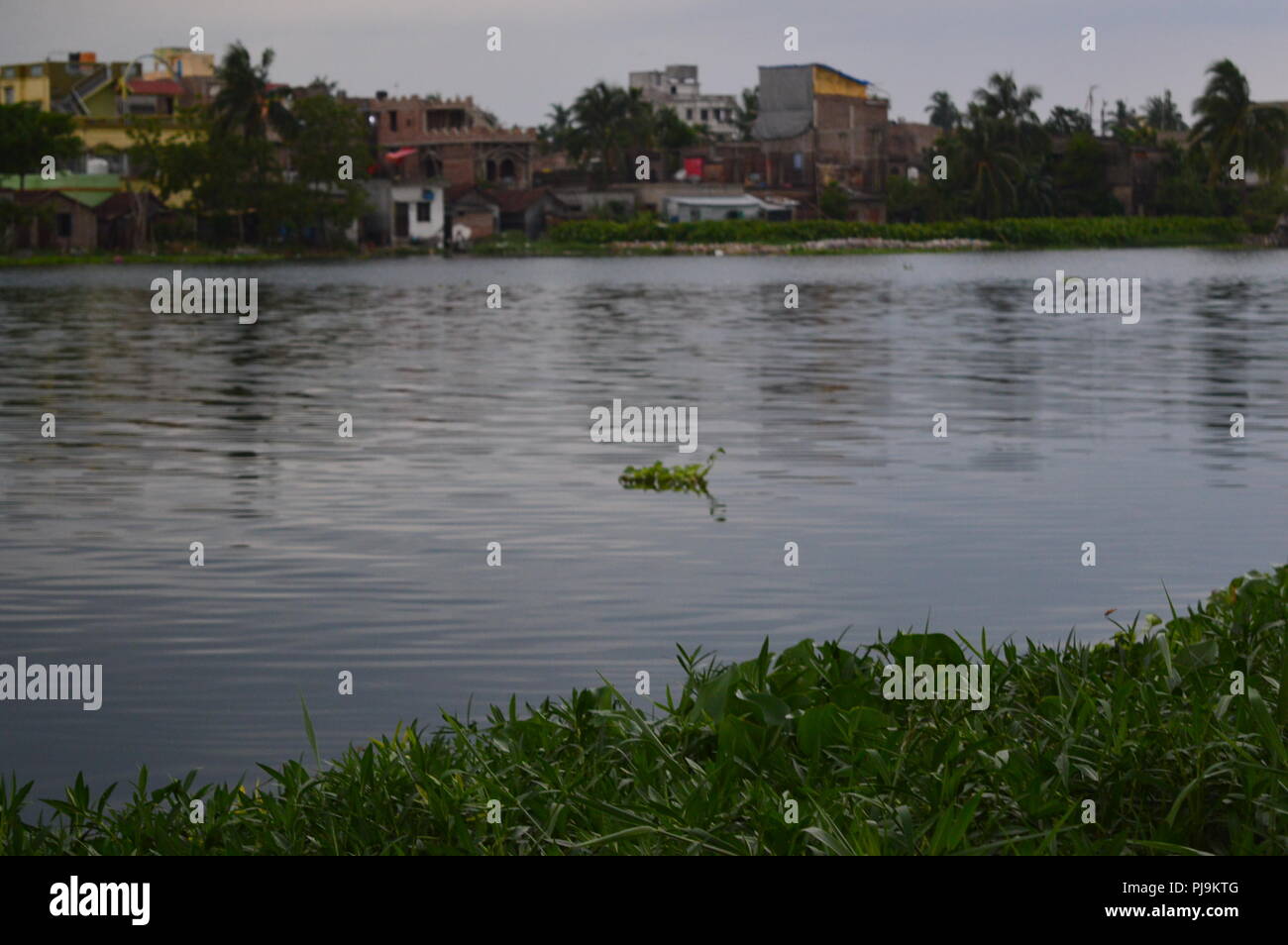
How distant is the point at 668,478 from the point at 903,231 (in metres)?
136

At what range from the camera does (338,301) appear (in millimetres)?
65188

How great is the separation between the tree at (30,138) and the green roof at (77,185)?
6.85 m

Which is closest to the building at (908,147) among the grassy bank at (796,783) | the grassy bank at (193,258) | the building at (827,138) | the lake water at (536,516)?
the building at (827,138)

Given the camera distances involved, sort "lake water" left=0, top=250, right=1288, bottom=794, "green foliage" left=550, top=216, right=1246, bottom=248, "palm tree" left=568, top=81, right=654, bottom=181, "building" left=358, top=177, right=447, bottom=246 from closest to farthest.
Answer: "lake water" left=0, top=250, right=1288, bottom=794 → "building" left=358, top=177, right=447, bottom=246 → "green foliage" left=550, top=216, right=1246, bottom=248 → "palm tree" left=568, top=81, right=654, bottom=181

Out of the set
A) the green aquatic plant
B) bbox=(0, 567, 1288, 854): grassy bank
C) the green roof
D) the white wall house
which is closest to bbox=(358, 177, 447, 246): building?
the white wall house

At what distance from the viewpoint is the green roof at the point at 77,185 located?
111062 millimetres

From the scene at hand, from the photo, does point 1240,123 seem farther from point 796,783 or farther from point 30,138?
point 796,783

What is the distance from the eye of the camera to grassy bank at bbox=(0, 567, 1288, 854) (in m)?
6.21

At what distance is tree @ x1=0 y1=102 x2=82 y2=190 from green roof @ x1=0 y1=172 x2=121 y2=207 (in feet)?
22.5

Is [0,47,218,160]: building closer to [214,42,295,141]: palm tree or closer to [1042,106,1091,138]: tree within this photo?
[214,42,295,141]: palm tree

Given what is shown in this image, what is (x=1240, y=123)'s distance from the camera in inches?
5423

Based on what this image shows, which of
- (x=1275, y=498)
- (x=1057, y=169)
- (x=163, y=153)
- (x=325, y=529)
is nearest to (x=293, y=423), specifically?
(x=325, y=529)
